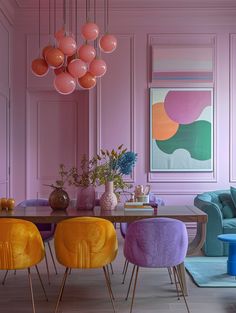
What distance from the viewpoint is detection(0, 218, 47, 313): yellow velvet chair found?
3.23 meters

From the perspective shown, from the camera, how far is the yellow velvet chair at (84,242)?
10.6ft

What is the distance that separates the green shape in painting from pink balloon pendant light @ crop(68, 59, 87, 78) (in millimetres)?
2992

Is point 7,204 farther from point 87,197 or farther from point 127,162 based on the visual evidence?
point 127,162

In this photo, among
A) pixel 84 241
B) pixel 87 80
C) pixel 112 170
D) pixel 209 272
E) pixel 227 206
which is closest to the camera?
pixel 84 241

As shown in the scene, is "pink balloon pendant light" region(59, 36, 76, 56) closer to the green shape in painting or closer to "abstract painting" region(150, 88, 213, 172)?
"abstract painting" region(150, 88, 213, 172)

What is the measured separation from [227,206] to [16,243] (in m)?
3.63

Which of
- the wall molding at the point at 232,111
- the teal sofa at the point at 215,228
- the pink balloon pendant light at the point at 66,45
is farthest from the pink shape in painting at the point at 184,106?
the pink balloon pendant light at the point at 66,45

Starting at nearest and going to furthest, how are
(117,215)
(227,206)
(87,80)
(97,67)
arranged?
1. (117,215)
2. (97,67)
3. (87,80)
4. (227,206)

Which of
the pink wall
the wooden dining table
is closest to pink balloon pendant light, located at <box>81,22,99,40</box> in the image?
the wooden dining table

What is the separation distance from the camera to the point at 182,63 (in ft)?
22.7

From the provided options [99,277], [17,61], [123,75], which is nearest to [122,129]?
[123,75]

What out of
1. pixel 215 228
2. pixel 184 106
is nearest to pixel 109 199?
pixel 215 228

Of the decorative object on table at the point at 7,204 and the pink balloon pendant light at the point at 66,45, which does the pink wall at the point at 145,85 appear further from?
the decorative object on table at the point at 7,204

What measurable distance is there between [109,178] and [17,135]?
3.53 m
